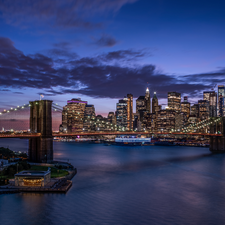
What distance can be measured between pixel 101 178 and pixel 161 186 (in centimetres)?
850

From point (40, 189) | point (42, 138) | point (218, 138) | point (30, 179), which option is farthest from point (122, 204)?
point (218, 138)

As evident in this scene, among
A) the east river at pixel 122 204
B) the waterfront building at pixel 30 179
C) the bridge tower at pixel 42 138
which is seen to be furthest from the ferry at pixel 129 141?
the waterfront building at pixel 30 179

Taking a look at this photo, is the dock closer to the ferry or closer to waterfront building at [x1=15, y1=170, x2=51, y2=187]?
waterfront building at [x1=15, y1=170, x2=51, y2=187]

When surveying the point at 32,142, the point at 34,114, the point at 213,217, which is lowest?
the point at 213,217

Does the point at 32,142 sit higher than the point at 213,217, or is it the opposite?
the point at 32,142

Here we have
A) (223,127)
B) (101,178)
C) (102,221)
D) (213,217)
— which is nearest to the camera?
(102,221)

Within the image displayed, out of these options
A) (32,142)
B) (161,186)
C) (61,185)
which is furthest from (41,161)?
(161,186)

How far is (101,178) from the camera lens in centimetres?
3656

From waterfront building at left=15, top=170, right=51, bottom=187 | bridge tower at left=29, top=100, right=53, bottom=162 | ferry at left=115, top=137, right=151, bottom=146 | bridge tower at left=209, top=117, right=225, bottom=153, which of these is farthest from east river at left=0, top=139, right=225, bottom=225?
ferry at left=115, top=137, right=151, bottom=146

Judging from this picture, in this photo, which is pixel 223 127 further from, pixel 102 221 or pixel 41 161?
pixel 102 221

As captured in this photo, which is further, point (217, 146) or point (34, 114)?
point (217, 146)

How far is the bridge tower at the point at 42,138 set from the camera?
4325 centimetres

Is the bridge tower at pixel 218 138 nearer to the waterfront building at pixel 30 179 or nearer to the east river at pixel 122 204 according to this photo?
the east river at pixel 122 204

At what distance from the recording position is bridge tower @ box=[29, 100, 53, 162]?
43250 mm
